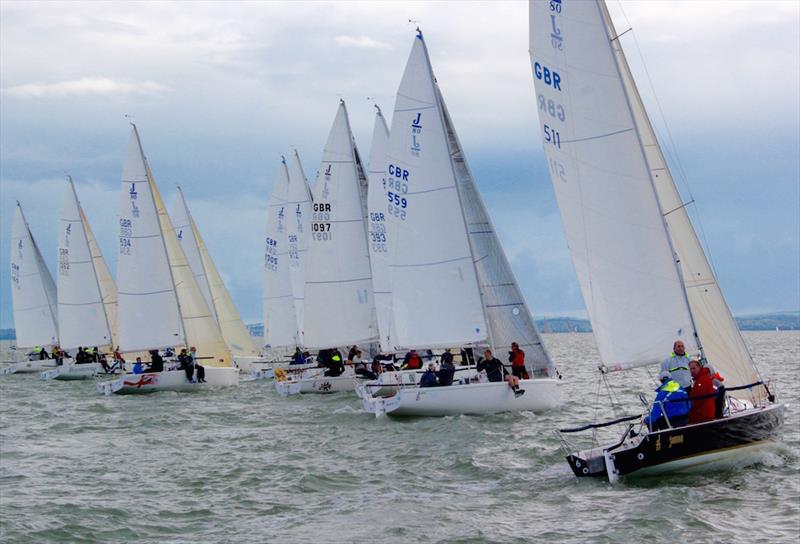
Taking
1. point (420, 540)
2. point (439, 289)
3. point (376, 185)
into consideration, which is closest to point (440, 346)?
point (439, 289)

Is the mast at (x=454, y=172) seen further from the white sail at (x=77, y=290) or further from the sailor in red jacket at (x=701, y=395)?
the white sail at (x=77, y=290)

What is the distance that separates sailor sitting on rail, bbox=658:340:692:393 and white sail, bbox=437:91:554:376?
8.48 metres

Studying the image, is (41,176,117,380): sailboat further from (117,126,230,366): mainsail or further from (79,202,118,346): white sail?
(117,126,230,366): mainsail

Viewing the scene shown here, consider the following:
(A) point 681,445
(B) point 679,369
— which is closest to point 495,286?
(B) point 679,369

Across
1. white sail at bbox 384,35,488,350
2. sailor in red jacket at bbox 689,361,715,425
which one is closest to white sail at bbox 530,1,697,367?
sailor in red jacket at bbox 689,361,715,425

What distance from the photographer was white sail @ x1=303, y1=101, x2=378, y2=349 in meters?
32.5

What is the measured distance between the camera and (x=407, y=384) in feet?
83.9

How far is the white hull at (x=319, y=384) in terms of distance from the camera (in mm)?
30984

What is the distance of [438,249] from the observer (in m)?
24.4

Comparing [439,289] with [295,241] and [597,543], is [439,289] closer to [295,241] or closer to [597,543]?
[597,543]

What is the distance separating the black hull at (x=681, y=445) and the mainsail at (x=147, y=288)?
2250 centimetres

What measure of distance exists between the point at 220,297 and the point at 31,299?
11923mm

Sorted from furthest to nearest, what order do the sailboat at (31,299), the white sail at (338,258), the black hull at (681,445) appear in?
the sailboat at (31,299) → the white sail at (338,258) → the black hull at (681,445)

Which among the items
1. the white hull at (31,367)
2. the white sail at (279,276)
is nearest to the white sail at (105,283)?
the white hull at (31,367)
